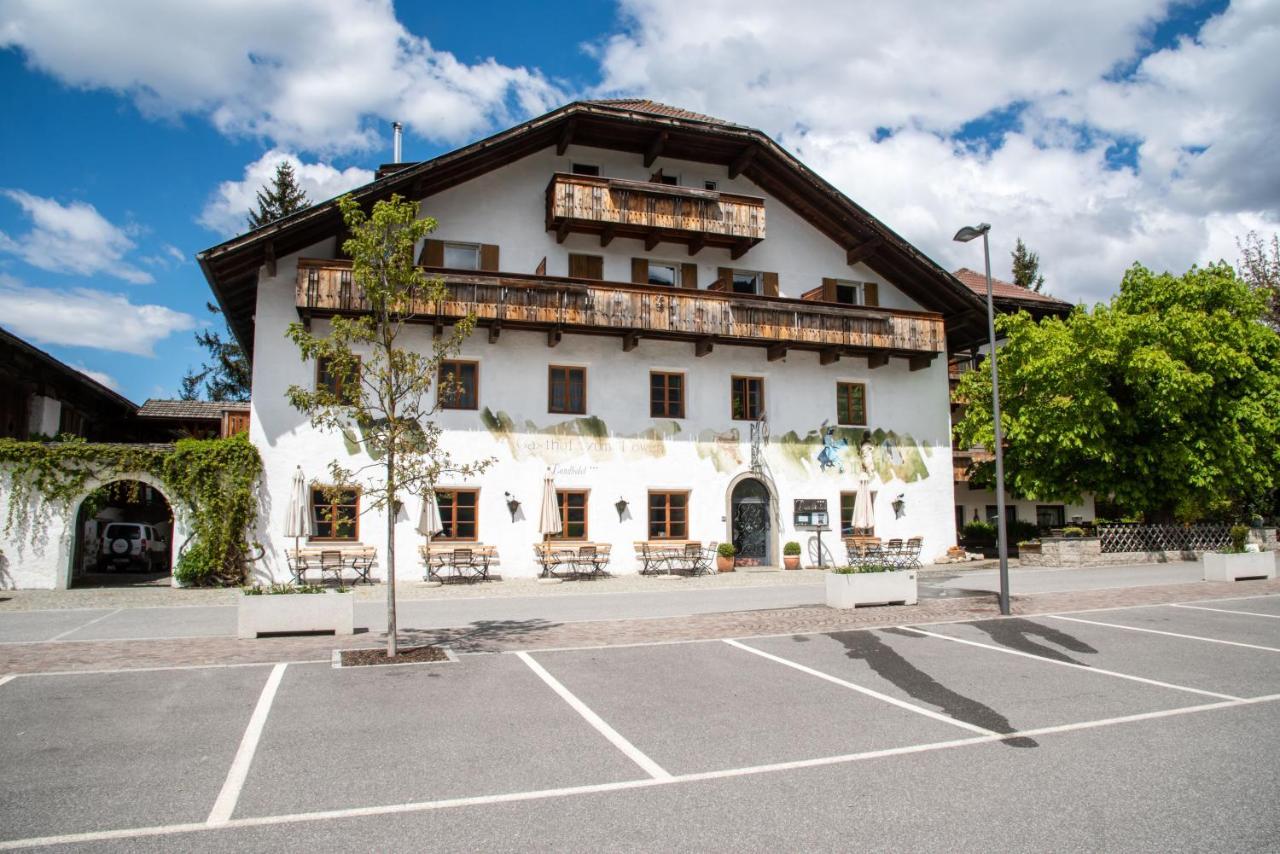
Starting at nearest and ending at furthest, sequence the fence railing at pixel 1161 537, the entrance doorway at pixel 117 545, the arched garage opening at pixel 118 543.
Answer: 1. the arched garage opening at pixel 118 543
2. the entrance doorway at pixel 117 545
3. the fence railing at pixel 1161 537

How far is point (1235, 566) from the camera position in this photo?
61.7 feet

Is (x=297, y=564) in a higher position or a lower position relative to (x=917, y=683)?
higher

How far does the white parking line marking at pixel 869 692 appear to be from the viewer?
25.1ft

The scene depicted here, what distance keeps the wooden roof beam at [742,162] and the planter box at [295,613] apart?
1869 cm

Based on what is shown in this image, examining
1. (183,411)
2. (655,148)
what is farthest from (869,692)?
(183,411)

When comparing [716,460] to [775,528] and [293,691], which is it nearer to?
[775,528]

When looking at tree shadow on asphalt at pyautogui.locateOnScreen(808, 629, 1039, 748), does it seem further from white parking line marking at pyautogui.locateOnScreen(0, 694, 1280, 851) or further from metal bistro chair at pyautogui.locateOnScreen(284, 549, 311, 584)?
→ metal bistro chair at pyautogui.locateOnScreen(284, 549, 311, 584)

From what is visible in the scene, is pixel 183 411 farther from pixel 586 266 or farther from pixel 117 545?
pixel 586 266

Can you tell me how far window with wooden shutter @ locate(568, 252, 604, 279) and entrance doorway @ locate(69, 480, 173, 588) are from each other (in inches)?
481

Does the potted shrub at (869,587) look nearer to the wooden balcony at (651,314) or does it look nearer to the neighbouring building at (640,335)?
the neighbouring building at (640,335)

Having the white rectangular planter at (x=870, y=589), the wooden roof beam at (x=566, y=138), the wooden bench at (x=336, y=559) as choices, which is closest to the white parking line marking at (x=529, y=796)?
the white rectangular planter at (x=870, y=589)

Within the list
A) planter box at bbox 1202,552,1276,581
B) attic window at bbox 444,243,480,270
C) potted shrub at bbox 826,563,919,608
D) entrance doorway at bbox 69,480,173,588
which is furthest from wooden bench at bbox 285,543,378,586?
planter box at bbox 1202,552,1276,581

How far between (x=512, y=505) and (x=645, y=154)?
1115cm

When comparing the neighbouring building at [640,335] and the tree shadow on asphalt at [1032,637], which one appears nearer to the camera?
the tree shadow on asphalt at [1032,637]
